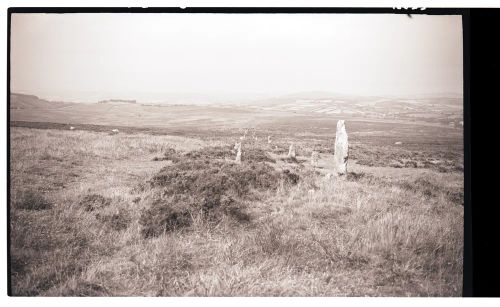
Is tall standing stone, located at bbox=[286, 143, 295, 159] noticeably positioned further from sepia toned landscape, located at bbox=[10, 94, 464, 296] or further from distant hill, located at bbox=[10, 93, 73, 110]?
distant hill, located at bbox=[10, 93, 73, 110]

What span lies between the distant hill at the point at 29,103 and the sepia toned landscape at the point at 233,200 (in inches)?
0.8

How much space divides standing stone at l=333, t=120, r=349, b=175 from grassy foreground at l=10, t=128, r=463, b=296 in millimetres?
117

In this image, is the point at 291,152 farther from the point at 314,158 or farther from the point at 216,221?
the point at 216,221

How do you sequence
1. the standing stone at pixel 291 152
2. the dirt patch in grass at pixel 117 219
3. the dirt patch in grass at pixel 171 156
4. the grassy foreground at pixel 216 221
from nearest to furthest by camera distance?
the grassy foreground at pixel 216 221, the dirt patch in grass at pixel 117 219, the dirt patch in grass at pixel 171 156, the standing stone at pixel 291 152

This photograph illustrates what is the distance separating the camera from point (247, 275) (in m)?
5.33

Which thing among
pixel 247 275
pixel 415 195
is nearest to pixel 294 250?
pixel 247 275

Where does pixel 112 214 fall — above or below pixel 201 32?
below

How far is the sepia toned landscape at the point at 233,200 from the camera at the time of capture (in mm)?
5355

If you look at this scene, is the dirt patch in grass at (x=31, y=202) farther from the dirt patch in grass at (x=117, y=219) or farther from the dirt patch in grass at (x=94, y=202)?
the dirt patch in grass at (x=117, y=219)

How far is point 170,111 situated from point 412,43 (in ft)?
11.4

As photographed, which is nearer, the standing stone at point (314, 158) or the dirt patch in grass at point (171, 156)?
the dirt patch in grass at point (171, 156)

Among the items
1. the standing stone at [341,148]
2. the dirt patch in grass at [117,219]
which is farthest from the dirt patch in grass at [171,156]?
the standing stone at [341,148]

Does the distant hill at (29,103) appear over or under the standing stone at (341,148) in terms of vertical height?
over

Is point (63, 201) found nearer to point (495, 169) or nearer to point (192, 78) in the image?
point (192, 78)
